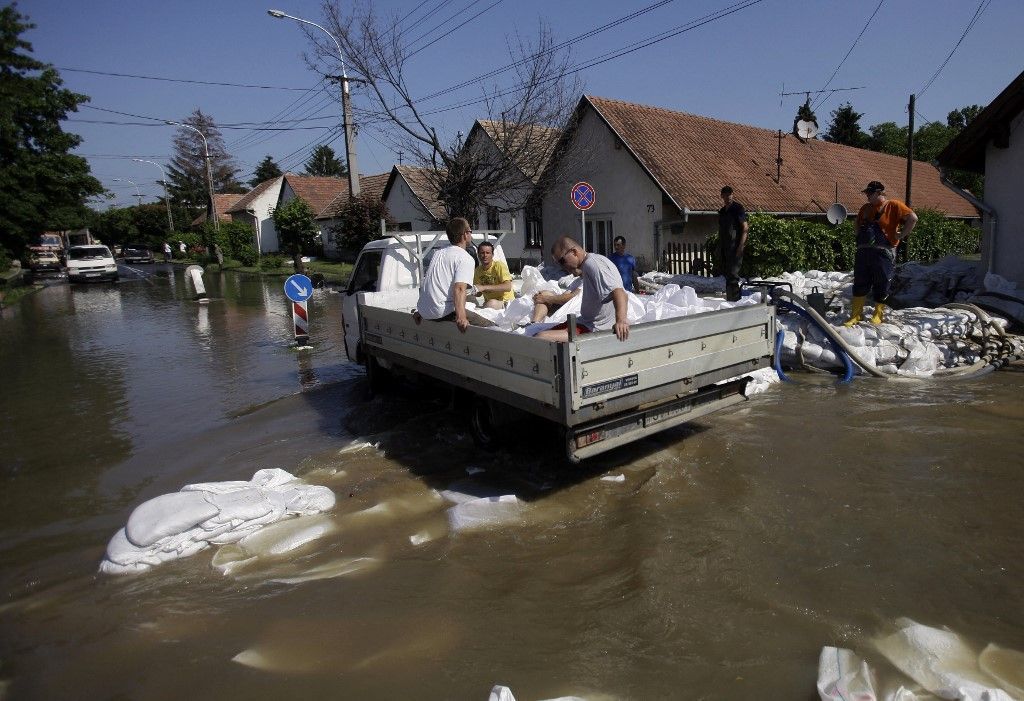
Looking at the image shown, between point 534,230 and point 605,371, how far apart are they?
66.7ft

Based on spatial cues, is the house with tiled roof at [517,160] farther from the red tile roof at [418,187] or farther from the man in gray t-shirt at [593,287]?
the man in gray t-shirt at [593,287]

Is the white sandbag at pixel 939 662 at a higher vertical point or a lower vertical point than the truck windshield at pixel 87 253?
lower

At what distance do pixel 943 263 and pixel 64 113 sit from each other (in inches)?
1581

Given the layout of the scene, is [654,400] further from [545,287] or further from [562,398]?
[545,287]

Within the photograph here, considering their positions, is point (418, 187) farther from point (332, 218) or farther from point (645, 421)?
point (645, 421)

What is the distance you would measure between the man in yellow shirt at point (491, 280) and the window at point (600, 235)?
13450 mm

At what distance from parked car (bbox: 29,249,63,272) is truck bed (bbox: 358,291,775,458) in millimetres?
48364

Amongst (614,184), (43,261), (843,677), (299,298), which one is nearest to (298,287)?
(299,298)

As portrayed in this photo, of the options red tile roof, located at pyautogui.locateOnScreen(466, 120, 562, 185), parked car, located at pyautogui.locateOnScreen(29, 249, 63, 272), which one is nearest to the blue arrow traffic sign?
red tile roof, located at pyautogui.locateOnScreen(466, 120, 562, 185)

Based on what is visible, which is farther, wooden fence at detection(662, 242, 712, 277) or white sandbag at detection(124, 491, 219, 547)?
wooden fence at detection(662, 242, 712, 277)

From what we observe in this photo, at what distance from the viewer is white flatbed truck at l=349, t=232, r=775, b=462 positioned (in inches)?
181

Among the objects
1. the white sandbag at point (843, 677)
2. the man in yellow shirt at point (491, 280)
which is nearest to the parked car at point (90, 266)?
the man in yellow shirt at point (491, 280)

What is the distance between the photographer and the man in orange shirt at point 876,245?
27.6 feet

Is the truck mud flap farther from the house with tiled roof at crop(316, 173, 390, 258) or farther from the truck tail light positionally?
the house with tiled roof at crop(316, 173, 390, 258)
